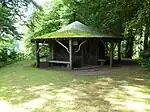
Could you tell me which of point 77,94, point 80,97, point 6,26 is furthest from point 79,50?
point 80,97

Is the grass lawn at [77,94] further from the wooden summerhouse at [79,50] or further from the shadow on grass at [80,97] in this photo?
the wooden summerhouse at [79,50]

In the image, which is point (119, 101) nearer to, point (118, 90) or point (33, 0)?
point (118, 90)

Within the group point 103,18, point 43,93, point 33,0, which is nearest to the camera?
point 43,93

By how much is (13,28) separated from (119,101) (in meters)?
13.4

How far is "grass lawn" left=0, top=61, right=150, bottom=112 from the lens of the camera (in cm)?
727

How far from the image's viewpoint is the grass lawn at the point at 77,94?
727cm

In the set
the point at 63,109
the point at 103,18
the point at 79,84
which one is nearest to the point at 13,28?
the point at 103,18

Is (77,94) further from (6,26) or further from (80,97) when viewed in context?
(6,26)

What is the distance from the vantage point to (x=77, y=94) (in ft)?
29.4

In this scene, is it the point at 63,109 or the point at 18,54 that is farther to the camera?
the point at 18,54

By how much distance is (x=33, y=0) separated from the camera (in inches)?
824

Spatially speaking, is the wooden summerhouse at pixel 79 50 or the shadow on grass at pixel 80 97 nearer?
the shadow on grass at pixel 80 97

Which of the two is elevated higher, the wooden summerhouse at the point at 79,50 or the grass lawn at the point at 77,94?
the wooden summerhouse at the point at 79,50

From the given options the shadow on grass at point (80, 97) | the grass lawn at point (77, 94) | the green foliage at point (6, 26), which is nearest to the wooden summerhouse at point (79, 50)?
the green foliage at point (6, 26)
